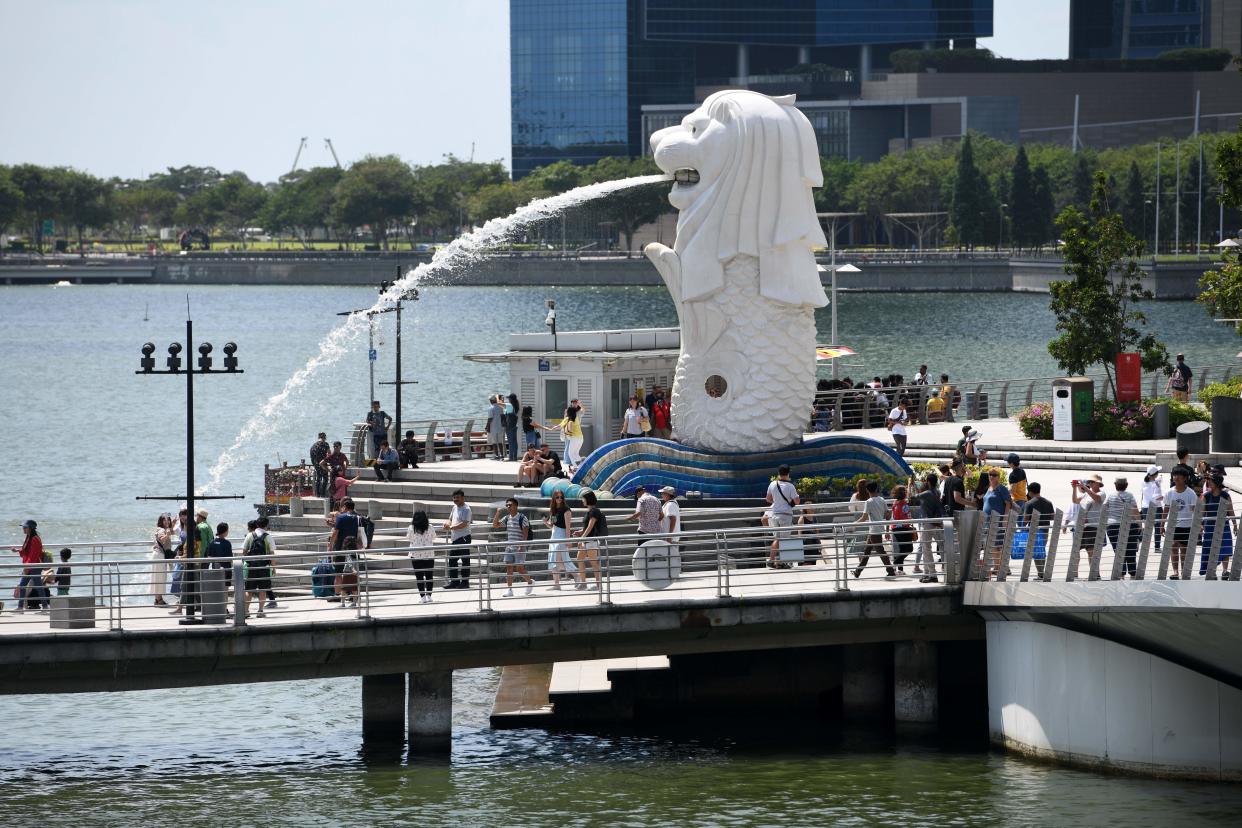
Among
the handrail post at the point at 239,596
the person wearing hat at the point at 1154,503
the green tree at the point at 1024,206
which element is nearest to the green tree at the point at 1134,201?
the green tree at the point at 1024,206

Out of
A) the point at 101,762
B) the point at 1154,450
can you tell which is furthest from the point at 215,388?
the point at 101,762

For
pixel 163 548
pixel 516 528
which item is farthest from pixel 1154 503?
pixel 163 548

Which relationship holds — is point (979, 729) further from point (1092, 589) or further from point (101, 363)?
point (101, 363)

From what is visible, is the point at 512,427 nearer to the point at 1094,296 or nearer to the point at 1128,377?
the point at 1128,377

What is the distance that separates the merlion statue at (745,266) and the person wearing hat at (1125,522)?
8.12 m

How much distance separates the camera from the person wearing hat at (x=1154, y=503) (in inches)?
1013

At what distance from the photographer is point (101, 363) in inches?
5025

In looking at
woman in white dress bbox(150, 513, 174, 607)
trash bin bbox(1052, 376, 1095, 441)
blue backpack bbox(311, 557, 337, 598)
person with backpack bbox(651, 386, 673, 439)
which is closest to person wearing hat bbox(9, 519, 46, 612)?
woman in white dress bbox(150, 513, 174, 607)

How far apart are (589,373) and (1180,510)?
17.1 meters

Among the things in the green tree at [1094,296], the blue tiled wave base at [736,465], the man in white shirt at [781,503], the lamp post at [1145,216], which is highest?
the lamp post at [1145,216]

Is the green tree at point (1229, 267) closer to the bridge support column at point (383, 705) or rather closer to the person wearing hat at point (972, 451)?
the person wearing hat at point (972, 451)

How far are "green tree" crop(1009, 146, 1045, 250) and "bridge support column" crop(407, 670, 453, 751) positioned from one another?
142946 mm

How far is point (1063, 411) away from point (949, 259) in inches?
5244

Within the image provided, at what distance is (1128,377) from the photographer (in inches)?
1762
